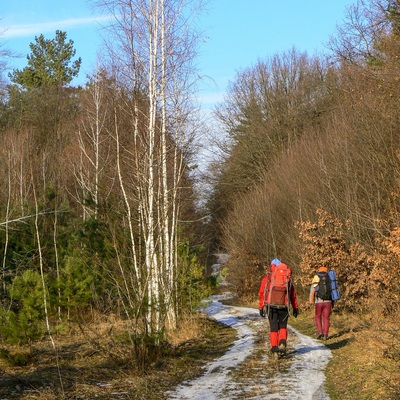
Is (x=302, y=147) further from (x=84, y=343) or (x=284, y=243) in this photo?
(x=84, y=343)

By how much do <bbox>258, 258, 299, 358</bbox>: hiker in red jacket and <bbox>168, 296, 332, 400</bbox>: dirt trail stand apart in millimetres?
403

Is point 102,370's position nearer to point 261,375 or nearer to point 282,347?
point 261,375

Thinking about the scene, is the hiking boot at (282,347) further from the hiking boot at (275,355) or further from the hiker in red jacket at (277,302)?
the hiking boot at (275,355)

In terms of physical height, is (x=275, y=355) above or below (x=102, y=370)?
below

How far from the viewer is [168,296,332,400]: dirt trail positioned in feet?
28.3

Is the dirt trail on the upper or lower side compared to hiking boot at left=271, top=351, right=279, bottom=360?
lower

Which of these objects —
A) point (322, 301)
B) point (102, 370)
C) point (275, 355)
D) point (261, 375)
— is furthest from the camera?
point (322, 301)

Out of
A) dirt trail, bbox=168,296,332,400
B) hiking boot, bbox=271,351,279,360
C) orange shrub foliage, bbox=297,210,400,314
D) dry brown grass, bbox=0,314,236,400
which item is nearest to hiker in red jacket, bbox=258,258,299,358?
hiking boot, bbox=271,351,279,360

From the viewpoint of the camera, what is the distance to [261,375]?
1002 centimetres

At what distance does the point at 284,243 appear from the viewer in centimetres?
3072

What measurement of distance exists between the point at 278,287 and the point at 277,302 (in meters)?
0.27

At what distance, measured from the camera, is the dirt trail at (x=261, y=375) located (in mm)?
8633

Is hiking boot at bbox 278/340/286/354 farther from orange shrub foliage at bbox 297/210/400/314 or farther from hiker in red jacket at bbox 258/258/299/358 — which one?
orange shrub foliage at bbox 297/210/400/314

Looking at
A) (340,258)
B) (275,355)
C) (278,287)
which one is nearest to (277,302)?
(278,287)
